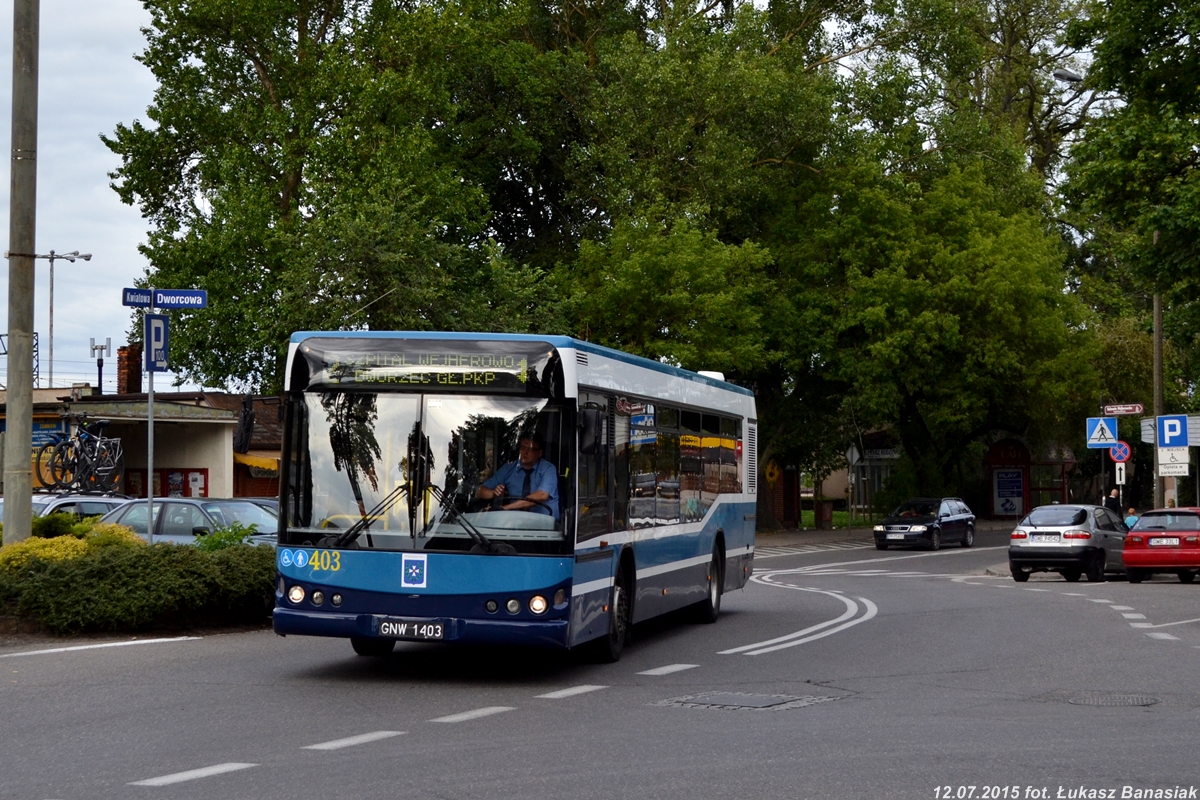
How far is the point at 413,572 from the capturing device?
12.2m

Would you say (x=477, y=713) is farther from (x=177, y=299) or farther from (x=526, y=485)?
(x=177, y=299)

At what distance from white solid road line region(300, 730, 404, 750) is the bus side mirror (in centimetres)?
341

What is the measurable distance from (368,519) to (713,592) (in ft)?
23.7

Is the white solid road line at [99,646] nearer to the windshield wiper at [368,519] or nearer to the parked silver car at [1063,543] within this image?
the windshield wiper at [368,519]

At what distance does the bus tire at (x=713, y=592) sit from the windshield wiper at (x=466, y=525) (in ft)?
21.2

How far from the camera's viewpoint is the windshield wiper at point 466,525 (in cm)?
1223

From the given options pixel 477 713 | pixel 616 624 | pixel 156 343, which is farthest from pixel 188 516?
pixel 477 713

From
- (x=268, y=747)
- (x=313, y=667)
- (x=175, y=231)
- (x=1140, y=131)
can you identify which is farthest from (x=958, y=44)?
(x=268, y=747)

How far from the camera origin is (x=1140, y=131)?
2923 centimetres

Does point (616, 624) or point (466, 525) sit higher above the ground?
point (466, 525)

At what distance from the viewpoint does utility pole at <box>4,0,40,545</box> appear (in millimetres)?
16859

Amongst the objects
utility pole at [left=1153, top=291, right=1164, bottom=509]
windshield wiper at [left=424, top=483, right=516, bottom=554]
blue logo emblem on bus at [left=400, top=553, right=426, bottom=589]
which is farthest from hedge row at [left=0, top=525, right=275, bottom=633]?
utility pole at [left=1153, top=291, right=1164, bottom=509]

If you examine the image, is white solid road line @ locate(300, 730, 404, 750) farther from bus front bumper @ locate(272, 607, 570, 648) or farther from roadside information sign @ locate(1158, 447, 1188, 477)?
roadside information sign @ locate(1158, 447, 1188, 477)

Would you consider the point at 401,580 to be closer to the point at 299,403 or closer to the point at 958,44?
the point at 299,403
